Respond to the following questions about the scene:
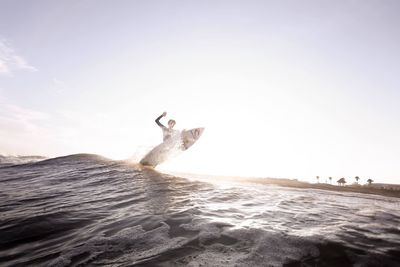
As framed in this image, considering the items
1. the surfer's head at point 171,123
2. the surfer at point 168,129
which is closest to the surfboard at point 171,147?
the surfer at point 168,129

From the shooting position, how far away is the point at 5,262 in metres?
3.55

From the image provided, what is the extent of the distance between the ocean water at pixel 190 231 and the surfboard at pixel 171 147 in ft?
25.2

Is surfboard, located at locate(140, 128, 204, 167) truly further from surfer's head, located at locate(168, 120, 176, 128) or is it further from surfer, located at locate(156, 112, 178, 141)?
surfer's head, located at locate(168, 120, 176, 128)

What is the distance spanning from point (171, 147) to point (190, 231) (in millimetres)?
11596

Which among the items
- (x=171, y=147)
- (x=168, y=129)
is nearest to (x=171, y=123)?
(x=168, y=129)

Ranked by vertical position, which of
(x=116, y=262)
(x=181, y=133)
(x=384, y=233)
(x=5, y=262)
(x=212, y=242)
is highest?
(x=181, y=133)

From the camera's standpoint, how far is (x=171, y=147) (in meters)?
15.8

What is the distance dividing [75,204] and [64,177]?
5.25 metres

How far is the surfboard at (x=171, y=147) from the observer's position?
15180 millimetres

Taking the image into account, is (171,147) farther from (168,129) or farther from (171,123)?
(171,123)

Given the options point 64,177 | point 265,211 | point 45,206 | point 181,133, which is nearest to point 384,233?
point 265,211

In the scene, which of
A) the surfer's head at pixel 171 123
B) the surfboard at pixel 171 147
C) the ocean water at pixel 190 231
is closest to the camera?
the ocean water at pixel 190 231

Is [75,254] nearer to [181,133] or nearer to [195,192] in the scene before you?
[195,192]

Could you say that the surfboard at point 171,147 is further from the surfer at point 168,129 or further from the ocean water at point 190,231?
the ocean water at point 190,231
